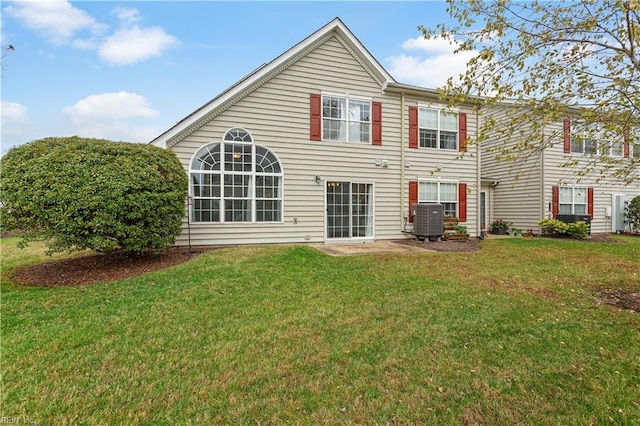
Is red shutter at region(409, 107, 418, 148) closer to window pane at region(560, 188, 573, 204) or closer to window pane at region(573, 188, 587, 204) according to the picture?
window pane at region(560, 188, 573, 204)

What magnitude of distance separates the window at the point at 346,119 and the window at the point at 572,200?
1021 centimetres

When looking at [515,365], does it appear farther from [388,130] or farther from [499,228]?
[499,228]

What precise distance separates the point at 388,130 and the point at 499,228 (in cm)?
796

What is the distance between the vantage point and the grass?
2264 mm

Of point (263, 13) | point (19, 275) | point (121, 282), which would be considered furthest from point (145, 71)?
point (121, 282)

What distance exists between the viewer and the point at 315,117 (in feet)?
33.2

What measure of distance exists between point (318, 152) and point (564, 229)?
10.8 meters

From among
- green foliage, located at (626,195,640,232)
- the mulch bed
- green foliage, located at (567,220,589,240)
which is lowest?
the mulch bed

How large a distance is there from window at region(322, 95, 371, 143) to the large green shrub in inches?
229

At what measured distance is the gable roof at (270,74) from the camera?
28.6 ft

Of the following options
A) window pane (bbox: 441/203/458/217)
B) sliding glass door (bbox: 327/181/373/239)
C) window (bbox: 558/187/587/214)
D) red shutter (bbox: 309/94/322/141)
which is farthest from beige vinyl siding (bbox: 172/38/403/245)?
window (bbox: 558/187/587/214)

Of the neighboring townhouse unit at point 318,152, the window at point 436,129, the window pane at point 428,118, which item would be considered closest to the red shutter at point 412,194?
the neighboring townhouse unit at point 318,152

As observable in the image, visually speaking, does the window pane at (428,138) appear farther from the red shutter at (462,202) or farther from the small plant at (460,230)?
the small plant at (460,230)

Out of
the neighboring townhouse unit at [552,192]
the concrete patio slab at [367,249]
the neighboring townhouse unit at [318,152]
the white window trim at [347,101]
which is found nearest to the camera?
the concrete patio slab at [367,249]
